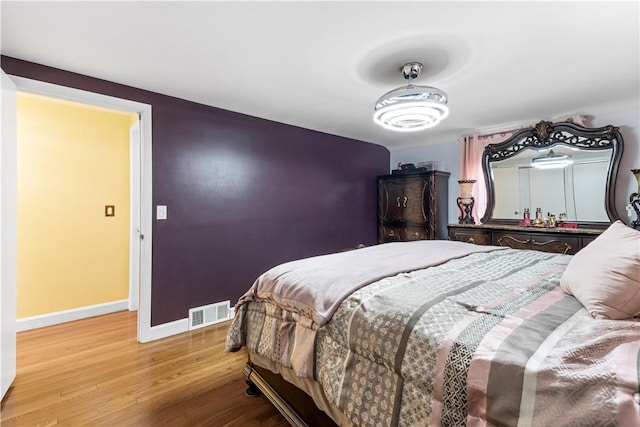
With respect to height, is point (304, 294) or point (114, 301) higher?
point (304, 294)

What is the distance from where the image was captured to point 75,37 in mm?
1822

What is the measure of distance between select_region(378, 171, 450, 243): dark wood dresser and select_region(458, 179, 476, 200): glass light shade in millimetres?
312

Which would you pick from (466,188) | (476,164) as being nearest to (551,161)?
(476,164)

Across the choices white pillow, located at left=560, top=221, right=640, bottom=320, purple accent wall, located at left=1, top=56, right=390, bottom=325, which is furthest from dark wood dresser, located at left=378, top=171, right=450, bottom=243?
white pillow, located at left=560, top=221, right=640, bottom=320

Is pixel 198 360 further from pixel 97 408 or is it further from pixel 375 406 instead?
pixel 375 406

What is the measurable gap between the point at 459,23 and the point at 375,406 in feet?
6.39

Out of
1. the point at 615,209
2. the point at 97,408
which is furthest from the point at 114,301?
the point at 615,209

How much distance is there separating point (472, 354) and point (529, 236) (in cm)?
296

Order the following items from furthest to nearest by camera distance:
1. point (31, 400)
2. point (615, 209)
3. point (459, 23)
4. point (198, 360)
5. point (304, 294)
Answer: point (615, 209)
point (198, 360)
point (31, 400)
point (459, 23)
point (304, 294)

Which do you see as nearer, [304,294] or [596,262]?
[596,262]

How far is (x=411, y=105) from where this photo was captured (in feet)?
6.27

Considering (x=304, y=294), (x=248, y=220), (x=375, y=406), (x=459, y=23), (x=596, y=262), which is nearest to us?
(x=375, y=406)

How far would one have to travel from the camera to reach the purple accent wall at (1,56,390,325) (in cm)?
273

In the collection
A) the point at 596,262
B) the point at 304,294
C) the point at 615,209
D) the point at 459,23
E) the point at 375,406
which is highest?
the point at 459,23
